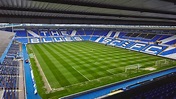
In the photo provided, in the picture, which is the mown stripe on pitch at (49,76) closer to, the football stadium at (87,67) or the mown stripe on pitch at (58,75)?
the football stadium at (87,67)

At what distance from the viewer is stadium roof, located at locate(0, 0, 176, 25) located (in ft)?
18.9

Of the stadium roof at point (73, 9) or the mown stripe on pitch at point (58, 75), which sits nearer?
the stadium roof at point (73, 9)

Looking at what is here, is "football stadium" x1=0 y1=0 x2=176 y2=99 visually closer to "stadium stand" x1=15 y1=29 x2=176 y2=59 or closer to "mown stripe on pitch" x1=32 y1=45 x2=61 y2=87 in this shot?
"mown stripe on pitch" x1=32 y1=45 x2=61 y2=87

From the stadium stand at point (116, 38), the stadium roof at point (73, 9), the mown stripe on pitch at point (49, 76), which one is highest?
the stadium roof at point (73, 9)

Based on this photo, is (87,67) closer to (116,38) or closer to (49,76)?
(49,76)

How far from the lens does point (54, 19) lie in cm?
941

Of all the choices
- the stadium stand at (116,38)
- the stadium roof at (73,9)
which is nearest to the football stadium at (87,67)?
the stadium roof at (73,9)

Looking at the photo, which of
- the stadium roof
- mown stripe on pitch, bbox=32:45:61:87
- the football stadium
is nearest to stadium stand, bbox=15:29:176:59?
the football stadium

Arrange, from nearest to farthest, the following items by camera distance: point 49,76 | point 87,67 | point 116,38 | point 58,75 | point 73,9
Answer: point 73,9 → point 49,76 → point 58,75 → point 87,67 → point 116,38

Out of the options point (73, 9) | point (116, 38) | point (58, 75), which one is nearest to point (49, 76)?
point (58, 75)

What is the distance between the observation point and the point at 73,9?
707cm

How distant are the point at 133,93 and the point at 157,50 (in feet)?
78.1

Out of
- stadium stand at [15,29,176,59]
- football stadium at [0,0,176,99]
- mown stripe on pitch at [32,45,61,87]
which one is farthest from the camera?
stadium stand at [15,29,176,59]

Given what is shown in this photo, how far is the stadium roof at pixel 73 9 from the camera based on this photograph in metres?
5.77
